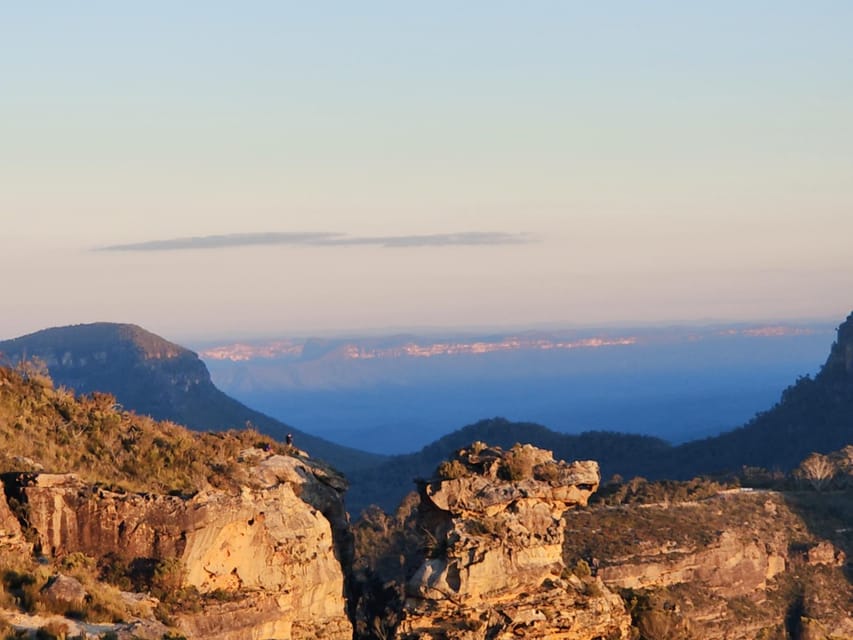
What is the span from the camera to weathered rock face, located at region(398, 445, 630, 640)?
35656 millimetres

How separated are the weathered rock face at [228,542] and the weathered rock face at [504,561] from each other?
239 centimetres

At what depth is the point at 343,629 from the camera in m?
36.3

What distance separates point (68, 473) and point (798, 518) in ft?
207

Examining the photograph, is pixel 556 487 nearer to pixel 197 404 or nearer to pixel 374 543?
pixel 374 543

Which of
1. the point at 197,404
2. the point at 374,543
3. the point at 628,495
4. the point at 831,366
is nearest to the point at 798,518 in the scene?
the point at 628,495

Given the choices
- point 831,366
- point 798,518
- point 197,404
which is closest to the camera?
point 798,518

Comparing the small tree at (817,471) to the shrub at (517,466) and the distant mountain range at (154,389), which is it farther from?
the distant mountain range at (154,389)

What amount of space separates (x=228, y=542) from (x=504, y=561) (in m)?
6.64

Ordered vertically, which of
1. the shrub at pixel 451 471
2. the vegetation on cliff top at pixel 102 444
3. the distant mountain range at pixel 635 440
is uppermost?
the vegetation on cliff top at pixel 102 444

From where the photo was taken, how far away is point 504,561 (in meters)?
36.2

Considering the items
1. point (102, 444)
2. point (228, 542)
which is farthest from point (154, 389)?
point (228, 542)

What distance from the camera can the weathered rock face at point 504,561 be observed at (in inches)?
1404

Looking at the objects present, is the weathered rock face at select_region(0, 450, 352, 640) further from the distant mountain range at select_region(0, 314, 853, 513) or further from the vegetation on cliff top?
the distant mountain range at select_region(0, 314, 853, 513)

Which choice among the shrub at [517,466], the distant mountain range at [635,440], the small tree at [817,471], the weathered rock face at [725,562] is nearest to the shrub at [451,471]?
the shrub at [517,466]
